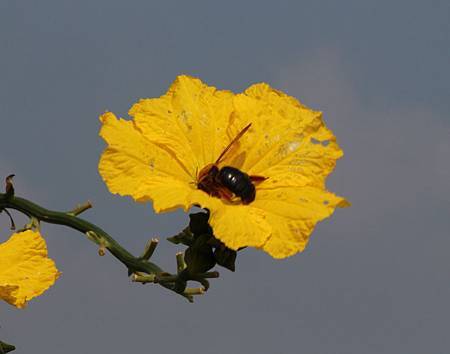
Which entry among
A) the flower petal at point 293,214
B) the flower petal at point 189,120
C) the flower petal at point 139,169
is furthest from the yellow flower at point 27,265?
the flower petal at point 293,214

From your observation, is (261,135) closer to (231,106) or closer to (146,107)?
(231,106)

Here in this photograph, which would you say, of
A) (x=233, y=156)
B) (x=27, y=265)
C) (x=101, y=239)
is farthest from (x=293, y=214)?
(x=27, y=265)

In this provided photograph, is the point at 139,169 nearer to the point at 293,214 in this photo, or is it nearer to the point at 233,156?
the point at 233,156

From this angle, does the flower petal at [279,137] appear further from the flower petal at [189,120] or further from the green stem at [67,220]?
the green stem at [67,220]

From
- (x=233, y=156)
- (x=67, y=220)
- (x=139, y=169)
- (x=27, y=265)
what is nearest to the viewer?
(x=139, y=169)

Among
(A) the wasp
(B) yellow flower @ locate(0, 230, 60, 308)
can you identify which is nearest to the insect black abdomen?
(A) the wasp

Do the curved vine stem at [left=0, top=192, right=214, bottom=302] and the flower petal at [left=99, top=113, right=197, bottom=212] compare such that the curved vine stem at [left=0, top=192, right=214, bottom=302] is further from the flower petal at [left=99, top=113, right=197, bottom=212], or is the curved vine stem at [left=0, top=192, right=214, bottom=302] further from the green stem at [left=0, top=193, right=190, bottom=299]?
the flower petal at [left=99, top=113, right=197, bottom=212]

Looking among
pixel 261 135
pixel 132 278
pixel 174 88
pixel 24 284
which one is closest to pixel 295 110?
pixel 261 135
